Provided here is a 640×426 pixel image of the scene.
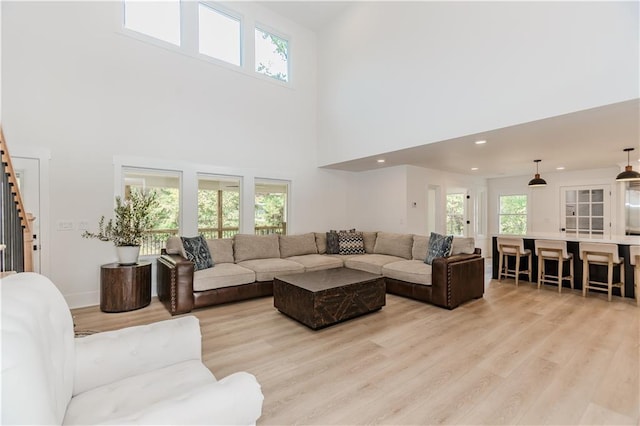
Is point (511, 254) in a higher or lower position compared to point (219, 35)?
lower

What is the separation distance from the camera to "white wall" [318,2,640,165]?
2893 mm

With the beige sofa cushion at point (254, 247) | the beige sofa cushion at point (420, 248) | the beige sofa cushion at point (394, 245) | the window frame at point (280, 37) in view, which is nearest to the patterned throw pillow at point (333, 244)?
the beige sofa cushion at point (394, 245)

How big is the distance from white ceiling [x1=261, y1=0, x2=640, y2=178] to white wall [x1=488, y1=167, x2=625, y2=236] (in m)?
0.37

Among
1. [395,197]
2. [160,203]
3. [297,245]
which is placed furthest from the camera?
[395,197]

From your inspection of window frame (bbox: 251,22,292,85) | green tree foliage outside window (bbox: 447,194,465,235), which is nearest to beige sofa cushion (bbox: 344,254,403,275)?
green tree foliage outside window (bbox: 447,194,465,235)

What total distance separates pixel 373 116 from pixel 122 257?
14.6 ft

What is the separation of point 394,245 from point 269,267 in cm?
243

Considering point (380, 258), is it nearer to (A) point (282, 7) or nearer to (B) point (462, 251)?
(B) point (462, 251)

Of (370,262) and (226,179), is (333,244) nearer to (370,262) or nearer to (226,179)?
(370,262)

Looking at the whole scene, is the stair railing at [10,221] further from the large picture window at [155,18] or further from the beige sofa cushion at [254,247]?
the large picture window at [155,18]

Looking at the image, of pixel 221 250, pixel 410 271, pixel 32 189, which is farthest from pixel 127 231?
pixel 410 271

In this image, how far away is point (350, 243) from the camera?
6047 mm

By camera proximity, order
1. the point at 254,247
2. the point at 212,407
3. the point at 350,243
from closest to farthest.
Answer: the point at 212,407
the point at 254,247
the point at 350,243

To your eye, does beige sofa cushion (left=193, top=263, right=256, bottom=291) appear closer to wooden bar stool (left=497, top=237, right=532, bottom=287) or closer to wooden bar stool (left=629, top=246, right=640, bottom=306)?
wooden bar stool (left=497, top=237, right=532, bottom=287)
